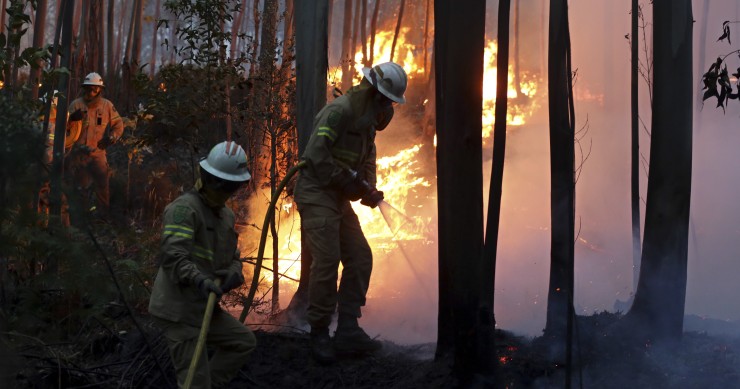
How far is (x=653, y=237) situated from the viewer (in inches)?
255

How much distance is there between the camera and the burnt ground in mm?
5379

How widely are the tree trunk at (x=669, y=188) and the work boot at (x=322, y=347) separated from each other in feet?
7.35

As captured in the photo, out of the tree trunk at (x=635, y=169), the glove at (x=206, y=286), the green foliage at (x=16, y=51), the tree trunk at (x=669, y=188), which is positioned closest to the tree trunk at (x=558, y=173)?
the tree trunk at (x=669, y=188)

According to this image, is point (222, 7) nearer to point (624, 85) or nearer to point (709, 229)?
point (709, 229)

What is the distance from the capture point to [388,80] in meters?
5.98

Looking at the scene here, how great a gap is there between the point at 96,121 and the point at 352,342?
6.66 meters

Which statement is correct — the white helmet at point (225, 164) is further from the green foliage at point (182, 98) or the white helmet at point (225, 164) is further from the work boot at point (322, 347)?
the green foliage at point (182, 98)

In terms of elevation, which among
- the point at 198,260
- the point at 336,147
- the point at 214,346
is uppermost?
the point at 336,147

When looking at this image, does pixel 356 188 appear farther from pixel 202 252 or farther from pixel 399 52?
pixel 399 52

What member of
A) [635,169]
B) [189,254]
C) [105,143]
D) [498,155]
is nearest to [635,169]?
Answer: [635,169]

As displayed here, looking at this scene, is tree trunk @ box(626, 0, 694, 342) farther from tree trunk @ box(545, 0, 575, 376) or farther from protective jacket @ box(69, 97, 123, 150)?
protective jacket @ box(69, 97, 123, 150)

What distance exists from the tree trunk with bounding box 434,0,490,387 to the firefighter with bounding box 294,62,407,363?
84cm

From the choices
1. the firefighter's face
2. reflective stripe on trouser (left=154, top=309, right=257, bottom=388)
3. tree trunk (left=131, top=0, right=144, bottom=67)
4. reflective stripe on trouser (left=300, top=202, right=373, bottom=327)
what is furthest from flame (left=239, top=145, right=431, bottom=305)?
tree trunk (left=131, top=0, right=144, bottom=67)

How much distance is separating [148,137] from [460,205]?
404cm
